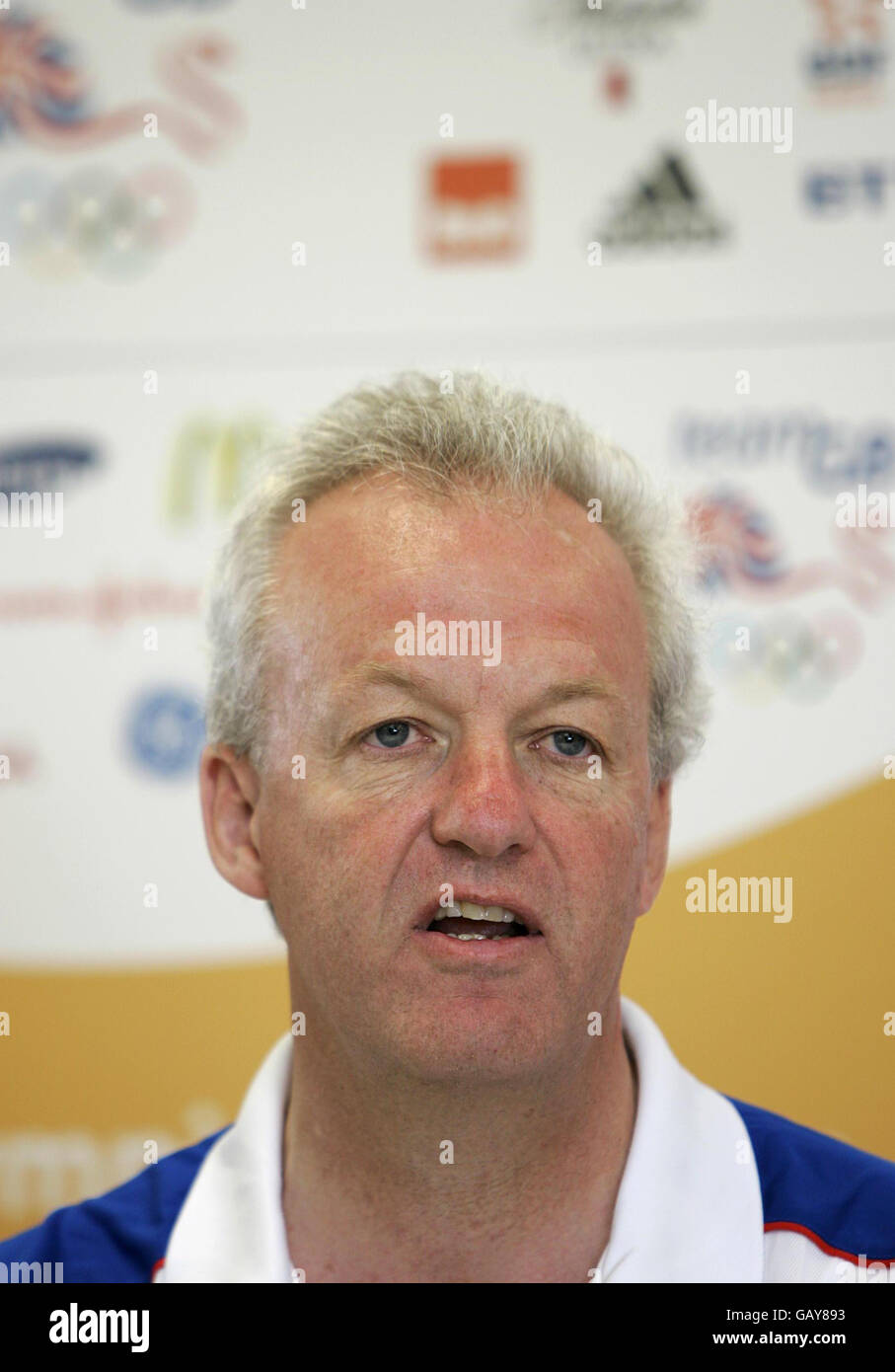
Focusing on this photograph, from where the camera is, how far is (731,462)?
2268mm

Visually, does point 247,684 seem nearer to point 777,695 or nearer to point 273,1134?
point 273,1134

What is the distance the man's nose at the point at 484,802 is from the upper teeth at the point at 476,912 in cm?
5

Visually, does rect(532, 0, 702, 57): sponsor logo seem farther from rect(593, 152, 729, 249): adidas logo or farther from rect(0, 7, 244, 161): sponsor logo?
rect(0, 7, 244, 161): sponsor logo

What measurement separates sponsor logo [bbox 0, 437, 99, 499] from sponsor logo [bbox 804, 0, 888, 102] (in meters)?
1.44

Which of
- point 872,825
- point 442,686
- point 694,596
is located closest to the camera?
point 442,686

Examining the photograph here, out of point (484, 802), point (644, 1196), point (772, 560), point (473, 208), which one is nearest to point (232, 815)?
point (484, 802)

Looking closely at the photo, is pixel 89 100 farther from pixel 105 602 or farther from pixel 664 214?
pixel 664 214

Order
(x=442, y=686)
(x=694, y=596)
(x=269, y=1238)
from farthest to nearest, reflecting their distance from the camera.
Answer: (x=694, y=596)
(x=269, y=1238)
(x=442, y=686)

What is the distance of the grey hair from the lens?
129cm

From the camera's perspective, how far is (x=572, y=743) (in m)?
1.21

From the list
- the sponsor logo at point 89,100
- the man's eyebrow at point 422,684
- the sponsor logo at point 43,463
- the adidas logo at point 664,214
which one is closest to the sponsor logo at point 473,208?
the adidas logo at point 664,214

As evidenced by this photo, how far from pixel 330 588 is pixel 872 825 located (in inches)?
50.5

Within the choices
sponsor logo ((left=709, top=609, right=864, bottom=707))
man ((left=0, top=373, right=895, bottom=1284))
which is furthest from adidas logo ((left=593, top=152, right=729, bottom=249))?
man ((left=0, top=373, right=895, bottom=1284))
